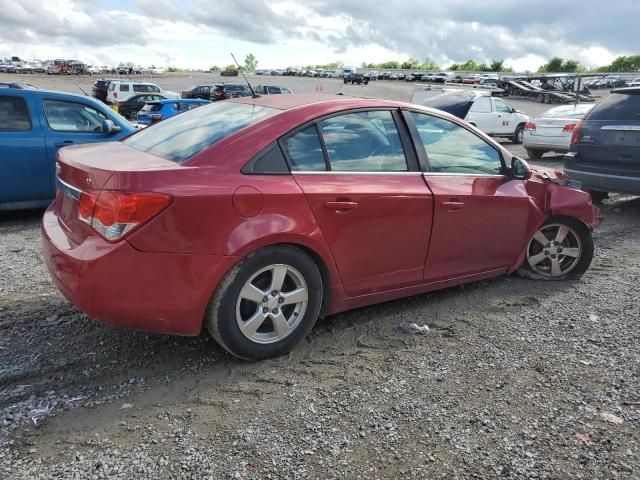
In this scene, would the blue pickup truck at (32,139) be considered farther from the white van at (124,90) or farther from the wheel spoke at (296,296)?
the white van at (124,90)

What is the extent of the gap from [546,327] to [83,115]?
5925mm

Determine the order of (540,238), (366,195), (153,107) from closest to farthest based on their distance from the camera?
(366,195), (540,238), (153,107)

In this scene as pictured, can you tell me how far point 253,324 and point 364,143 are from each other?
1400 mm

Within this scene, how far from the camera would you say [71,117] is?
674cm

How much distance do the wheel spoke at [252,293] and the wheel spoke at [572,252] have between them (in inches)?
122

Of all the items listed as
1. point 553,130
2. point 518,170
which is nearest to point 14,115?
point 518,170

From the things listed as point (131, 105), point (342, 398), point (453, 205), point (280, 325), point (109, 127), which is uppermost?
point (109, 127)

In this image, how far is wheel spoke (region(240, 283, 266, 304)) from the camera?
121 inches

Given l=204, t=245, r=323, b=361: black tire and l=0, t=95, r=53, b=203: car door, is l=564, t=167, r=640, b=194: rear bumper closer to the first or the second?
l=204, t=245, r=323, b=361: black tire

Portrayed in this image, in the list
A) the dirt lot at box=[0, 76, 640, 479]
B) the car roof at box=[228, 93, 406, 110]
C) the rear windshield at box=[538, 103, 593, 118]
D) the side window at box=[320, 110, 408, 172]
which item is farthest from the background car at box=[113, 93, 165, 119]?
the side window at box=[320, 110, 408, 172]

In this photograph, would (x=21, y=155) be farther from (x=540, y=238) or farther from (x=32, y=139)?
(x=540, y=238)

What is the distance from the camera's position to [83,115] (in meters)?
6.86

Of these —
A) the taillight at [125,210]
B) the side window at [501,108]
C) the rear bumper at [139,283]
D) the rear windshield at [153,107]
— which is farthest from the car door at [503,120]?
the taillight at [125,210]

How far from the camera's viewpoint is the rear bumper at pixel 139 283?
2777mm
